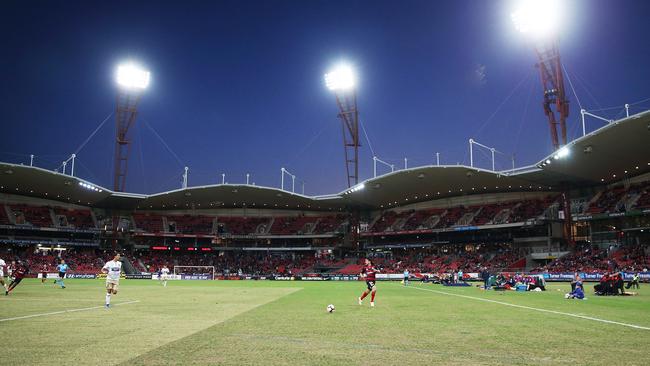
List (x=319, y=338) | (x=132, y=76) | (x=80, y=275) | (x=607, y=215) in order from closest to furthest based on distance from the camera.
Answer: (x=319, y=338), (x=607, y=215), (x=80, y=275), (x=132, y=76)

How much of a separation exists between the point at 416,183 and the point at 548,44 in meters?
26.5

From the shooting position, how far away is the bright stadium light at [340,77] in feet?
219

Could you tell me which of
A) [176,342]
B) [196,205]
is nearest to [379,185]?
[196,205]

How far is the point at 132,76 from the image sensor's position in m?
67.1

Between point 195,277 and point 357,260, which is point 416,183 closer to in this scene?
point 357,260

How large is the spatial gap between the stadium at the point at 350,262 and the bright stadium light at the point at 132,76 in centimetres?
22

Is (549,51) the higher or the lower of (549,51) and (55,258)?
the higher

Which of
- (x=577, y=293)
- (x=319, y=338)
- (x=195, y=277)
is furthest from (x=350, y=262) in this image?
(x=319, y=338)

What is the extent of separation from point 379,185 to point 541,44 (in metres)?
29.8

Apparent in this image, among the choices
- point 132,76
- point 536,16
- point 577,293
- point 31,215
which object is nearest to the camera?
point 577,293

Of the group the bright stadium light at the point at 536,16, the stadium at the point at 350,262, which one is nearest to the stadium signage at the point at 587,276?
the stadium at the point at 350,262

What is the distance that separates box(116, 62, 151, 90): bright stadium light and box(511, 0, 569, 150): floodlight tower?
5005 centimetres

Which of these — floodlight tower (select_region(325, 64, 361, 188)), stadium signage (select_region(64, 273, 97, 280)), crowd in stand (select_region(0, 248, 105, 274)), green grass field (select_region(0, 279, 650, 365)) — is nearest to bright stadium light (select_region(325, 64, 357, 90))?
floodlight tower (select_region(325, 64, 361, 188))

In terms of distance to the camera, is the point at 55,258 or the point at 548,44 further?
the point at 55,258
